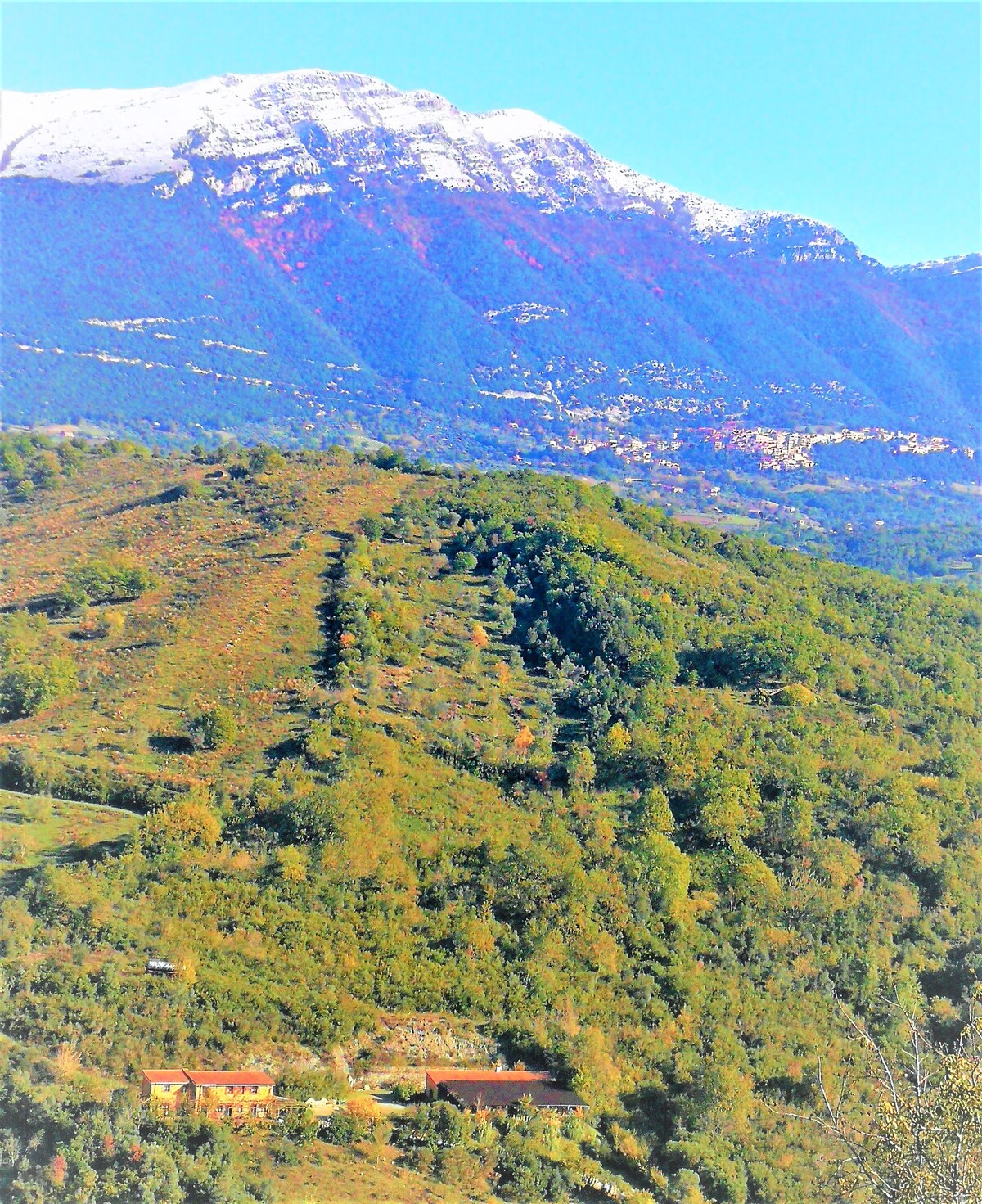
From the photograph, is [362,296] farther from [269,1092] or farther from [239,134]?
[269,1092]

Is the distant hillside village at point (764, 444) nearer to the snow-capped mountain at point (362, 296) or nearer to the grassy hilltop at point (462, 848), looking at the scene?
the snow-capped mountain at point (362, 296)

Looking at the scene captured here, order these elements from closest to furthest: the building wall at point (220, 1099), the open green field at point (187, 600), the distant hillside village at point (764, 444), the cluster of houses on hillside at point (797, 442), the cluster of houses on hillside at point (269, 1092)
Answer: the building wall at point (220, 1099)
the cluster of houses on hillside at point (269, 1092)
the open green field at point (187, 600)
the distant hillside village at point (764, 444)
the cluster of houses on hillside at point (797, 442)

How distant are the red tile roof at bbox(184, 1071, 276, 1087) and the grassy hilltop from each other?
54 centimetres

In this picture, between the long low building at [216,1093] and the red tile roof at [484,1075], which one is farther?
the red tile roof at [484,1075]

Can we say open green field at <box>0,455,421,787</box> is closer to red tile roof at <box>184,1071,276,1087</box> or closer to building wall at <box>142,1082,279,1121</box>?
red tile roof at <box>184,1071,276,1087</box>

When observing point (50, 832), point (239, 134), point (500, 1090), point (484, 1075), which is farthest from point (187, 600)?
point (239, 134)

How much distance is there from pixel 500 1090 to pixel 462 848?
7022 millimetres

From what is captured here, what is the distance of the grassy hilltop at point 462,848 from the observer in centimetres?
1681

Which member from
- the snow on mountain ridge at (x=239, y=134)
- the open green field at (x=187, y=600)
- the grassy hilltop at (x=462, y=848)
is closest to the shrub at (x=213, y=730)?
the grassy hilltop at (x=462, y=848)

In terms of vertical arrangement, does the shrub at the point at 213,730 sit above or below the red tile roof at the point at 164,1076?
above

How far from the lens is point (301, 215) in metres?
185

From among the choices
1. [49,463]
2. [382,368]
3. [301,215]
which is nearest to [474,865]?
[49,463]

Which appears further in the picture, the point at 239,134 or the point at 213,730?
the point at 239,134

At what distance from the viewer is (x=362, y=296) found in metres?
178
